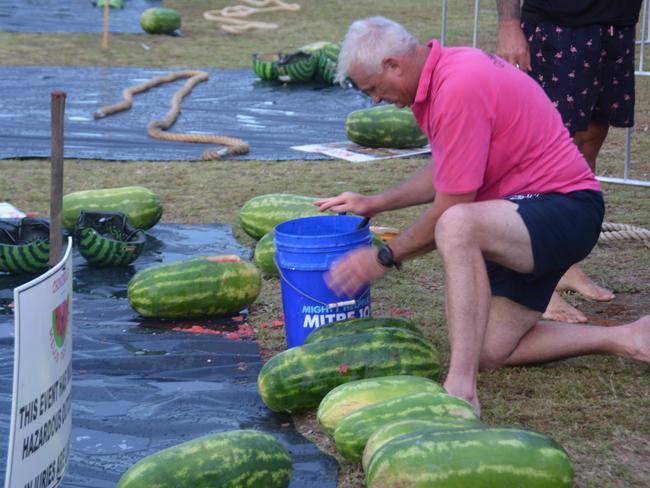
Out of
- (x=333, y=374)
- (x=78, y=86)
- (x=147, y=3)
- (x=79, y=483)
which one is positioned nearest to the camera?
(x=79, y=483)

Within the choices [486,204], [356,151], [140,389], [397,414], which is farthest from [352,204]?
[356,151]

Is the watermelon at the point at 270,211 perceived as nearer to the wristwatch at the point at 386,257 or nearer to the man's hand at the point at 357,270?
the man's hand at the point at 357,270

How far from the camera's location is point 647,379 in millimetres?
4191

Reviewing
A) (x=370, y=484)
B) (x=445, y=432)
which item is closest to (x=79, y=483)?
(x=370, y=484)

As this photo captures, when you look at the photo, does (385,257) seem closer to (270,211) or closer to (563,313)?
(563,313)

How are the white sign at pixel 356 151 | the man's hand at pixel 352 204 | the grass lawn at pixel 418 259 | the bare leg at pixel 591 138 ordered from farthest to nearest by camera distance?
1. the white sign at pixel 356 151
2. the bare leg at pixel 591 138
3. the man's hand at pixel 352 204
4. the grass lawn at pixel 418 259

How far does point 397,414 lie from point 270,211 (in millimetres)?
2790

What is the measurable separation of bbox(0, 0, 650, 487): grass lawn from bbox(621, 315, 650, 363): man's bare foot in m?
0.08

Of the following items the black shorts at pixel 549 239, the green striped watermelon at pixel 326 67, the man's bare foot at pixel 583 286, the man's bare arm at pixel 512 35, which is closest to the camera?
the black shorts at pixel 549 239

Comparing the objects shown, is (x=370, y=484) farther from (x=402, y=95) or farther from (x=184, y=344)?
(x=184, y=344)

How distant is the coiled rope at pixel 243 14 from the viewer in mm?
17984

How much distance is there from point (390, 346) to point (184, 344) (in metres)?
1.17

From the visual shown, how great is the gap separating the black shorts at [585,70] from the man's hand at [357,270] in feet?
5.33

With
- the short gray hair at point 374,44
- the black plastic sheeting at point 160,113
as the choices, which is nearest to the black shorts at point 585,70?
the short gray hair at point 374,44
